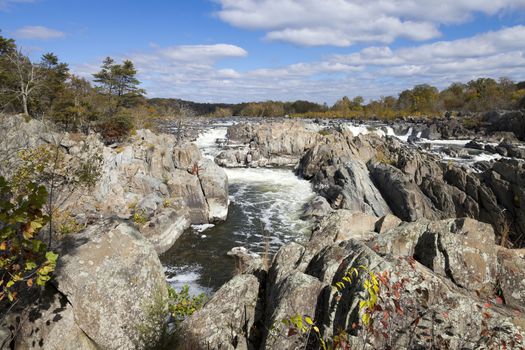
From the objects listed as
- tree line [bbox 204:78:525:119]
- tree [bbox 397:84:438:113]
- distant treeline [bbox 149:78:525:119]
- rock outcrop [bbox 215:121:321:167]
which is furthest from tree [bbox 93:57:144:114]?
tree [bbox 397:84:438:113]

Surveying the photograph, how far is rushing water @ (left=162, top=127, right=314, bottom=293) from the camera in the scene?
17234mm

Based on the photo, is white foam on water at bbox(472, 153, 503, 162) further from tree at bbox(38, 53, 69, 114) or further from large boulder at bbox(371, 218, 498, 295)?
tree at bbox(38, 53, 69, 114)

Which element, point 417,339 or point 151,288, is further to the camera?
point 151,288

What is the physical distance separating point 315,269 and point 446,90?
15686 centimetres

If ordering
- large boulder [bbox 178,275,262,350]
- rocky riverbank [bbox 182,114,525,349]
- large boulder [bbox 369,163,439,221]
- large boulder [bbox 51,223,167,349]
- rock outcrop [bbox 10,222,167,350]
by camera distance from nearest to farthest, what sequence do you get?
rocky riverbank [bbox 182,114,525,349] → rock outcrop [bbox 10,222,167,350] → large boulder [bbox 51,223,167,349] → large boulder [bbox 178,275,262,350] → large boulder [bbox 369,163,439,221]

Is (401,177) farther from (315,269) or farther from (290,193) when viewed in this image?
(315,269)

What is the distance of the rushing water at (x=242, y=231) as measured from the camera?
17234mm

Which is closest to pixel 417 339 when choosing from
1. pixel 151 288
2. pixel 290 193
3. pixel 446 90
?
pixel 151 288

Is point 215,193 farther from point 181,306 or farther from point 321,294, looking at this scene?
point 321,294

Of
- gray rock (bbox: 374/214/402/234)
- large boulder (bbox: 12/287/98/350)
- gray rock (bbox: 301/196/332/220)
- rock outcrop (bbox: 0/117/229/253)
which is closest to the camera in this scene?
large boulder (bbox: 12/287/98/350)

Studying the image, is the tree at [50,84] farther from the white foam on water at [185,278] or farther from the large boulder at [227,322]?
the large boulder at [227,322]

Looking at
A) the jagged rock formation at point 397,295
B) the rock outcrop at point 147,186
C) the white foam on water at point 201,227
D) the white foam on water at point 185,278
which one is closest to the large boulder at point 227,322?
the jagged rock formation at point 397,295

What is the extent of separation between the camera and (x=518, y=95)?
99.0 meters

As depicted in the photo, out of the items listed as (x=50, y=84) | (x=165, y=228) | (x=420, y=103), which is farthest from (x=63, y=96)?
(x=420, y=103)
